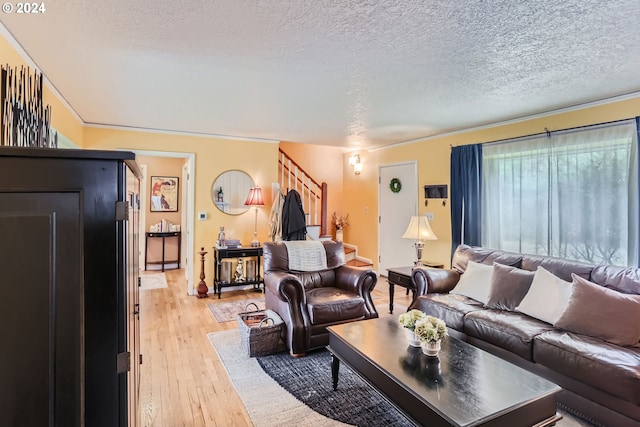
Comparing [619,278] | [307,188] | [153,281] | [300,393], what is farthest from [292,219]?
[619,278]

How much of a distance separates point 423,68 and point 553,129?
2143 mm

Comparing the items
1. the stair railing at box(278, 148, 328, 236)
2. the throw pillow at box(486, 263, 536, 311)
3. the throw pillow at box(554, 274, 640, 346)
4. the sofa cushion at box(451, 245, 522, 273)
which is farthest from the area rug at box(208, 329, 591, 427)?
the stair railing at box(278, 148, 328, 236)

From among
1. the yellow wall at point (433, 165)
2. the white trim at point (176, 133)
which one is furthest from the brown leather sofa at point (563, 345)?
the white trim at point (176, 133)

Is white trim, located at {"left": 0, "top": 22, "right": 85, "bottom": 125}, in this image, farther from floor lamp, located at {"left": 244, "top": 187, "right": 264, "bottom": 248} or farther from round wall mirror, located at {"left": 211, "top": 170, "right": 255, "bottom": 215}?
floor lamp, located at {"left": 244, "top": 187, "right": 264, "bottom": 248}

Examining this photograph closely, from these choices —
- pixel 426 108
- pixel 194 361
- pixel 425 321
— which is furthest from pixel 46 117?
pixel 426 108

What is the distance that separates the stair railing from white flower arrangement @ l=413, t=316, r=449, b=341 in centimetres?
445

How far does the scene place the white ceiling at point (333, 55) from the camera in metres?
1.76

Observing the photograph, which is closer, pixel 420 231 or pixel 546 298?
pixel 546 298

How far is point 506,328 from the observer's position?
2.49m

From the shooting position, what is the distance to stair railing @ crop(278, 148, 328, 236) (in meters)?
6.21

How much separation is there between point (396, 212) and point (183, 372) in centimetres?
415

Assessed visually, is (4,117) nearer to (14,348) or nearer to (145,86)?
(145,86)

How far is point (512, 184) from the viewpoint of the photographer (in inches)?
156

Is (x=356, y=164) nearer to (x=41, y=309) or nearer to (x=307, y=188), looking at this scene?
(x=307, y=188)
